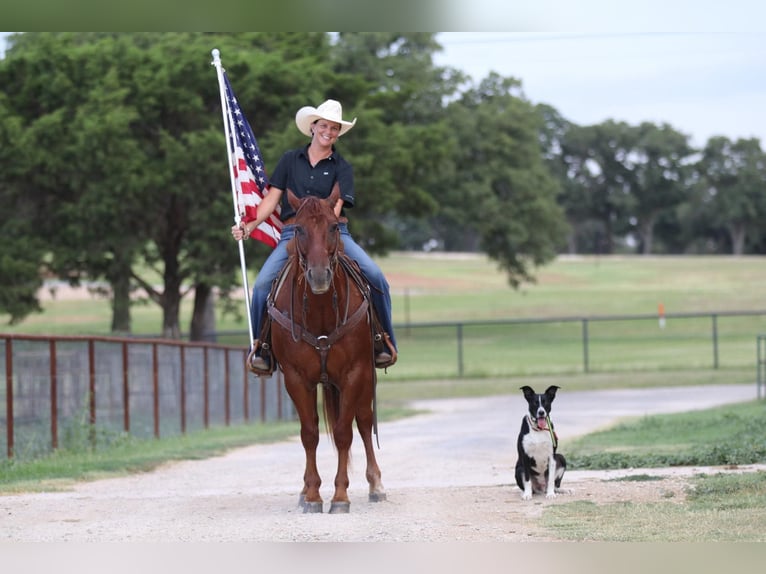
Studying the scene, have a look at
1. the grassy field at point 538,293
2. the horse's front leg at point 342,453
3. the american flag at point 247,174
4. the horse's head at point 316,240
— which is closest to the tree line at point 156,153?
the grassy field at point 538,293

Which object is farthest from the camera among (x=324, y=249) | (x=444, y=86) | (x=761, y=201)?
(x=761, y=201)

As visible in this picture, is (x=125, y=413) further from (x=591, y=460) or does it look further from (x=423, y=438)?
(x=591, y=460)

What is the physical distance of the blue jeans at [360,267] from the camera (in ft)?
38.0

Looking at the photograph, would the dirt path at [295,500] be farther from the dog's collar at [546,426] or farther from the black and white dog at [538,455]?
the dog's collar at [546,426]

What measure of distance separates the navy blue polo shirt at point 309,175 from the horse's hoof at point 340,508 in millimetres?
2291

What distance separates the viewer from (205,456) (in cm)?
1814

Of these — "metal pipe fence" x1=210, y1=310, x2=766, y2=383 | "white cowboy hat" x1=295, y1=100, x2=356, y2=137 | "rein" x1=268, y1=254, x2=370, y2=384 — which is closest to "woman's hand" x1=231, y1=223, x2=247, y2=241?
"rein" x1=268, y1=254, x2=370, y2=384

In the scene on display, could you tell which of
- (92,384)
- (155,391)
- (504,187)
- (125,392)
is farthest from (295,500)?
(504,187)

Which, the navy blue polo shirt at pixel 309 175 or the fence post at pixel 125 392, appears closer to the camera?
the navy blue polo shirt at pixel 309 175

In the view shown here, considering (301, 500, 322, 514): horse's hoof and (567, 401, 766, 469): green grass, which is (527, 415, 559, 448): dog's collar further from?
(567, 401, 766, 469): green grass

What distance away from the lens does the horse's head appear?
10.4 m

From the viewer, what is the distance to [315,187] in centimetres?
1139
